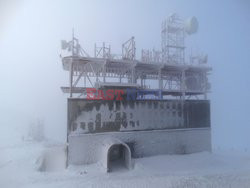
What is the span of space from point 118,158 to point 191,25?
2542cm

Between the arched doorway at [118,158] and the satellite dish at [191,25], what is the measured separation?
76.6 ft

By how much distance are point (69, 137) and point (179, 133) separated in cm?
1318

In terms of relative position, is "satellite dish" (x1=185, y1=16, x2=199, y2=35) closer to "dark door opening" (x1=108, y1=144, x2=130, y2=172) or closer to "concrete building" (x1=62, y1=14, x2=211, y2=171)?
"concrete building" (x1=62, y1=14, x2=211, y2=171)

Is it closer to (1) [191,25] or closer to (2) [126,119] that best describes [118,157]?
(2) [126,119]

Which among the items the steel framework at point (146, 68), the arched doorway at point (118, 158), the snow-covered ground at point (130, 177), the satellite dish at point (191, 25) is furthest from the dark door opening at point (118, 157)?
the satellite dish at point (191, 25)

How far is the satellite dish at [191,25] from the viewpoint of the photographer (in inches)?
883

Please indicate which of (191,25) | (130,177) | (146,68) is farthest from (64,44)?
(191,25)

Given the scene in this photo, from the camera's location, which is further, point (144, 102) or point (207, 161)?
point (144, 102)

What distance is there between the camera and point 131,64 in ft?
50.2

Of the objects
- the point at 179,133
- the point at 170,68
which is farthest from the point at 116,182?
the point at 170,68

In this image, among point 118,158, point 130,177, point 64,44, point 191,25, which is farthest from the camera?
point 191,25

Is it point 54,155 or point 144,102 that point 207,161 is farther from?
point 54,155

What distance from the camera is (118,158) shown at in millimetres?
13898

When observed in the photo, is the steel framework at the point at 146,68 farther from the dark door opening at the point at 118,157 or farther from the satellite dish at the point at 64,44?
the dark door opening at the point at 118,157
